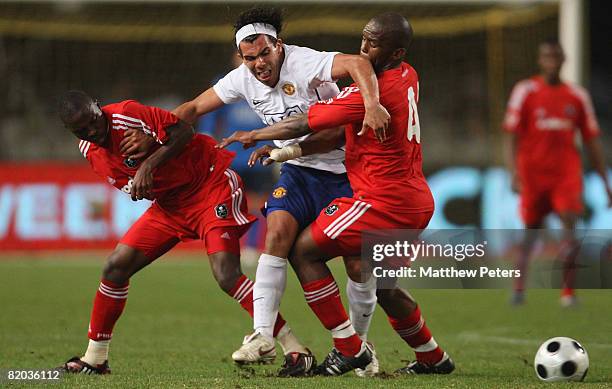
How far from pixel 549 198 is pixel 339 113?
610 cm

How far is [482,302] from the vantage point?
11.4 m

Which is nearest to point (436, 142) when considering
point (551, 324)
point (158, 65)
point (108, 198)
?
point (158, 65)

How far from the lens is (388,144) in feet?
20.3

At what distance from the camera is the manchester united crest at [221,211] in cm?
678

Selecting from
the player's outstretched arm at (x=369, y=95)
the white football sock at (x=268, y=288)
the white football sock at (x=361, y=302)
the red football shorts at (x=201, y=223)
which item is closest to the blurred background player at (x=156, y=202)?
the red football shorts at (x=201, y=223)

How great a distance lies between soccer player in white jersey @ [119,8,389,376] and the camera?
6301 millimetres

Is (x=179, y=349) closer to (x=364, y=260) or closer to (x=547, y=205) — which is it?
(x=364, y=260)

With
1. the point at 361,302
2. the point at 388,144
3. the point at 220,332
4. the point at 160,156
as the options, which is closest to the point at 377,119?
the point at 388,144

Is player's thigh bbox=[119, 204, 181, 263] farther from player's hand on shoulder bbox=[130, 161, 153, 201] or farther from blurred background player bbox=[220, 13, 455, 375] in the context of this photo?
blurred background player bbox=[220, 13, 455, 375]

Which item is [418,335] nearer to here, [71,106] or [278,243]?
[278,243]

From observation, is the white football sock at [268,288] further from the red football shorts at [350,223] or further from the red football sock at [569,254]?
the red football sock at [569,254]

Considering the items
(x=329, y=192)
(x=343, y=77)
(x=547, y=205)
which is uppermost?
(x=343, y=77)

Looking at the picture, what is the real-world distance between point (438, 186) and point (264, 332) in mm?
10829

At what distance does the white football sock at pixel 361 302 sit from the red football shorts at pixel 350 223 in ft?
1.23
